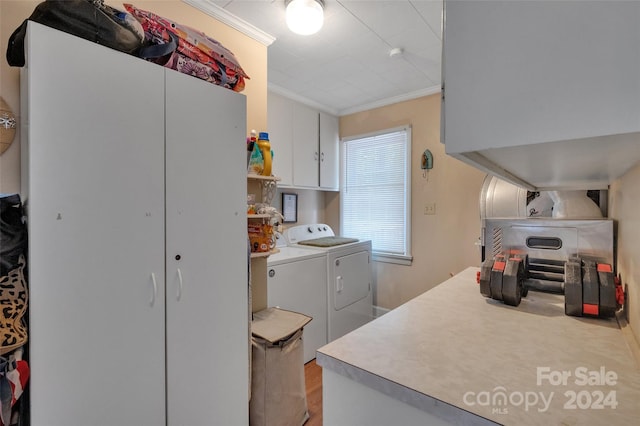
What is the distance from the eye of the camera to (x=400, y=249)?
329 centimetres

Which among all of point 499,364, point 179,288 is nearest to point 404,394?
point 499,364

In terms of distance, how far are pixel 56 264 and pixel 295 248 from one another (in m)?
1.97

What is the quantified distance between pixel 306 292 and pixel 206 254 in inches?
48.2

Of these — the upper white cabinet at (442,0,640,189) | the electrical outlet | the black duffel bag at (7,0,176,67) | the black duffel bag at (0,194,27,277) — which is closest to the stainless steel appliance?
the upper white cabinet at (442,0,640,189)

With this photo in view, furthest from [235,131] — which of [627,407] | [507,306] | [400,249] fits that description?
[400,249]

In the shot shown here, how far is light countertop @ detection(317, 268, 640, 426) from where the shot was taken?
59cm

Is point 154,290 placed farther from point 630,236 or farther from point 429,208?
point 429,208

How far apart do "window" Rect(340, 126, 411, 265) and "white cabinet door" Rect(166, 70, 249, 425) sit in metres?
2.12

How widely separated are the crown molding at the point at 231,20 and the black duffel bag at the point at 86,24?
63 cm

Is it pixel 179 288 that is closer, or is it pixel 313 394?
pixel 179 288

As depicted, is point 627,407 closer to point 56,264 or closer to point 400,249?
point 56,264

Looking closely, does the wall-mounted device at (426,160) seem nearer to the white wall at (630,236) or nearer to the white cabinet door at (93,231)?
the white wall at (630,236)

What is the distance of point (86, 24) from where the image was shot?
1075mm

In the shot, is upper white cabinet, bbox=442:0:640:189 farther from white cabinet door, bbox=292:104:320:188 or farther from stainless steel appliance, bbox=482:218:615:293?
white cabinet door, bbox=292:104:320:188
